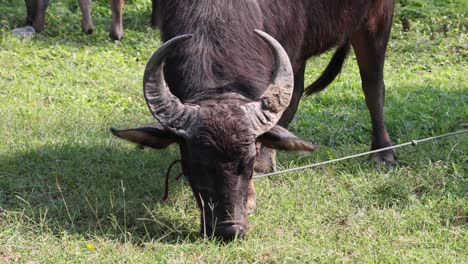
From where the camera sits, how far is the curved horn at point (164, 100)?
430 centimetres

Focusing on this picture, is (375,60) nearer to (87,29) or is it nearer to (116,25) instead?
(116,25)

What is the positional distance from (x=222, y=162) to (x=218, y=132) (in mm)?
153

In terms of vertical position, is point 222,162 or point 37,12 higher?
point 222,162

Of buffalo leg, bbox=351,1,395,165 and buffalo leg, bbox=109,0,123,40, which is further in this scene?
buffalo leg, bbox=109,0,123,40

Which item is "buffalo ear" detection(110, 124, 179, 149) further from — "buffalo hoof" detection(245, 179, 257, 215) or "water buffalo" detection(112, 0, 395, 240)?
"buffalo hoof" detection(245, 179, 257, 215)

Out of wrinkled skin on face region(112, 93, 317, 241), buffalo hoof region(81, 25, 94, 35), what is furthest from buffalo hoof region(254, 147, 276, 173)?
buffalo hoof region(81, 25, 94, 35)

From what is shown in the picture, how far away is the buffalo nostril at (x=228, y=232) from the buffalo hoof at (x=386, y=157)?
1.94m

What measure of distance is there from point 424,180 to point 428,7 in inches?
247

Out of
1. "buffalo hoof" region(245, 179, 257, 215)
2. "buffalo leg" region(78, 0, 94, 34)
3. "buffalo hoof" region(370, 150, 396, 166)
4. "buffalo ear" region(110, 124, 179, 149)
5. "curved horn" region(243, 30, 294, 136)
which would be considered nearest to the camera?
"curved horn" region(243, 30, 294, 136)

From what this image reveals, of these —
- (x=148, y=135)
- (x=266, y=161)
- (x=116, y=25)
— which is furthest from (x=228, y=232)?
(x=116, y=25)

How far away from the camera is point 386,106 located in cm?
741

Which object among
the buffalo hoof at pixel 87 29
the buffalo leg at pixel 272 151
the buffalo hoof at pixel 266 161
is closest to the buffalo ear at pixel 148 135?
the buffalo leg at pixel 272 151

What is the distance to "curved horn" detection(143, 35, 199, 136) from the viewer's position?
4297 millimetres

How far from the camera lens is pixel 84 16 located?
10227 mm
